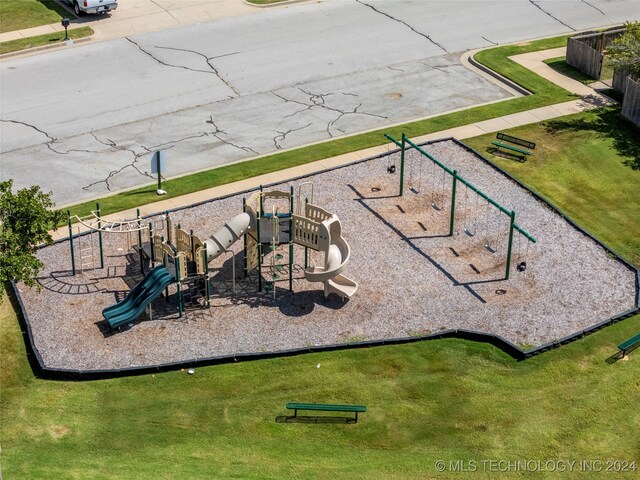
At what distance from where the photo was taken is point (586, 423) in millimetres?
23016

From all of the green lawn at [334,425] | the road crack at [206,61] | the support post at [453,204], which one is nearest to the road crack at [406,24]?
the road crack at [206,61]

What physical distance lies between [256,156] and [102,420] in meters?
13.7

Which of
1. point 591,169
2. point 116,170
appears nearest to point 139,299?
point 116,170

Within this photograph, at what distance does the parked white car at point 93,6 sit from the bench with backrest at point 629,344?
29.0 metres

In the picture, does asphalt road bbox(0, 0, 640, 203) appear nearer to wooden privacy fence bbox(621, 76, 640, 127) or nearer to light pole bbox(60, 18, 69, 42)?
light pole bbox(60, 18, 69, 42)

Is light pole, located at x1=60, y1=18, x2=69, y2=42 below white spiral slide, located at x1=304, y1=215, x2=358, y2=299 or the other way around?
the other way around

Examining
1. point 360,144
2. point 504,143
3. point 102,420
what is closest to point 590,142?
point 504,143

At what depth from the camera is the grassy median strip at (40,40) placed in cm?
4197

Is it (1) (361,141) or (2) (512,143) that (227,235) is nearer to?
(1) (361,141)

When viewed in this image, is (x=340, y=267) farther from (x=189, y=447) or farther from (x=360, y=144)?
(x=360, y=144)

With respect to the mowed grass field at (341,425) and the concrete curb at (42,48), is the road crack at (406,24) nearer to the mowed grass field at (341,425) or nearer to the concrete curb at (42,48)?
the concrete curb at (42,48)

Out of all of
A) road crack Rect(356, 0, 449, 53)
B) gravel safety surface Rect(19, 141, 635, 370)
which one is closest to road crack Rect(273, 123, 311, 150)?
gravel safety surface Rect(19, 141, 635, 370)

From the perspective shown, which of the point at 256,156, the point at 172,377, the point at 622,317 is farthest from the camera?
the point at 256,156

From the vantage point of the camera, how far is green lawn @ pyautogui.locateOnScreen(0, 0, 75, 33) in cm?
4422
